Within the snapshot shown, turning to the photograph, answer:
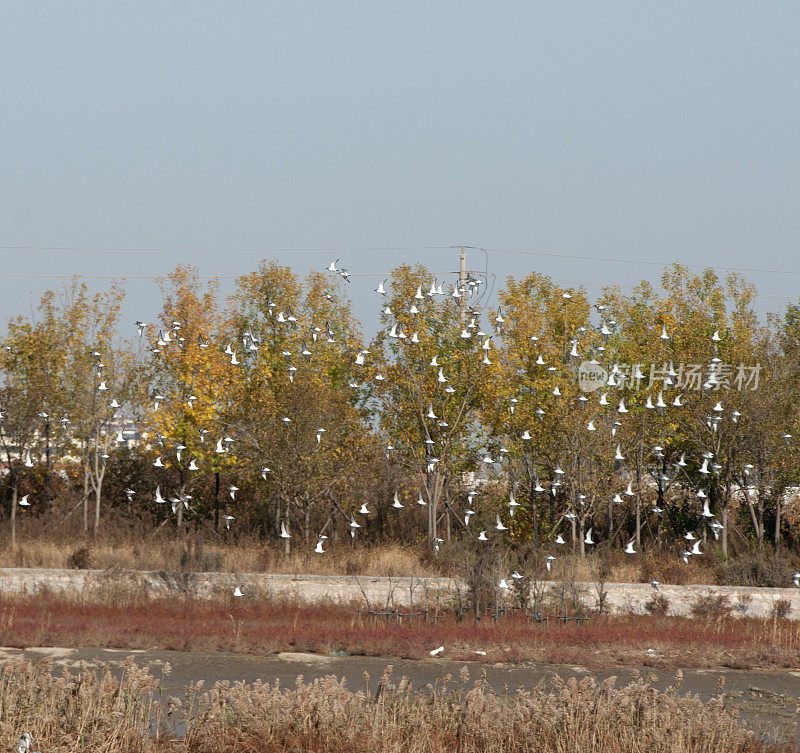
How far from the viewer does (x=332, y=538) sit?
117 ft

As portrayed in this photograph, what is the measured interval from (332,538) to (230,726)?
24519 millimetres

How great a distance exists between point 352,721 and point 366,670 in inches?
315

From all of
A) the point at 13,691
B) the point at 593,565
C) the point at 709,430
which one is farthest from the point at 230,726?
the point at 709,430

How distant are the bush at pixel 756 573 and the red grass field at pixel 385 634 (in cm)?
336

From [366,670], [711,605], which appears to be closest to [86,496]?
[366,670]

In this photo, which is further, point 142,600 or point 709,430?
point 709,430

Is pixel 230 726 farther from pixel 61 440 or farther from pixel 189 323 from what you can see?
pixel 189 323

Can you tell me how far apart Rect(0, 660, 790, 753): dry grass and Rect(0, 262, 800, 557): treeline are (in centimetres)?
2043

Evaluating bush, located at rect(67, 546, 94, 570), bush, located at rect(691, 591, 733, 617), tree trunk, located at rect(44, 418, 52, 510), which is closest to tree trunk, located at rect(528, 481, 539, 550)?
bush, located at rect(691, 591, 733, 617)

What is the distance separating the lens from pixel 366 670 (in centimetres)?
1919

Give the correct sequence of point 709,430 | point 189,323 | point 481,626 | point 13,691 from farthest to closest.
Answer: point 189,323 → point 709,430 → point 481,626 → point 13,691

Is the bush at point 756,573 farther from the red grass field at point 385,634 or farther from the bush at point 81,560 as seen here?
the bush at point 81,560

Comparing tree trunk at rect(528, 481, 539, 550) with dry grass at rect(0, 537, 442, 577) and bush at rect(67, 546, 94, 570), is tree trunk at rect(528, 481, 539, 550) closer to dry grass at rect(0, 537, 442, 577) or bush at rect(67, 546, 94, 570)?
dry grass at rect(0, 537, 442, 577)

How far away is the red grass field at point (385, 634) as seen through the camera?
20984 mm
